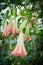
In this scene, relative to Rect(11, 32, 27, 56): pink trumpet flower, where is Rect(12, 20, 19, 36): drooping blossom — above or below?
above

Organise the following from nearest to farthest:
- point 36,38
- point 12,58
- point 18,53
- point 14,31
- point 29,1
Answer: point 18,53 < point 14,31 < point 29,1 < point 12,58 < point 36,38

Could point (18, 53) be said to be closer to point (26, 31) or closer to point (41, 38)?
point (26, 31)

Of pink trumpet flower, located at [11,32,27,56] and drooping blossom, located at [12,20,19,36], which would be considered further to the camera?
drooping blossom, located at [12,20,19,36]

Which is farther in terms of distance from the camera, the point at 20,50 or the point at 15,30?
the point at 15,30

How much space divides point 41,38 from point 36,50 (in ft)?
0.42

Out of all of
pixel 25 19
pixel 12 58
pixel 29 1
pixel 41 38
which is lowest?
pixel 12 58

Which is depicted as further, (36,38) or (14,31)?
(36,38)

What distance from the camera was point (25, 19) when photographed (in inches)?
50.8

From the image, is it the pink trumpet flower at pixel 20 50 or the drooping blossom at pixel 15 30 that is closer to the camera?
the pink trumpet flower at pixel 20 50

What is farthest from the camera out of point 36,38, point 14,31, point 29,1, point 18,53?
point 36,38

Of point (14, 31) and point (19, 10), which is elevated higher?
point (19, 10)

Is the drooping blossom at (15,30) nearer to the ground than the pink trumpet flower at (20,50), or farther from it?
farther from it

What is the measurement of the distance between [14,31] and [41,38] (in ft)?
2.14

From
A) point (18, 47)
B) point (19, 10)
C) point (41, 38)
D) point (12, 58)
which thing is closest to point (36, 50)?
point (41, 38)
